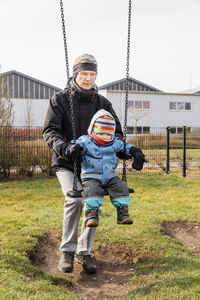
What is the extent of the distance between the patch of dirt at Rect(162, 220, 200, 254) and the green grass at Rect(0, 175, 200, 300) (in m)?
0.16

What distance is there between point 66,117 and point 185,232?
107 inches

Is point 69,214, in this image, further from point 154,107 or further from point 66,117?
point 154,107

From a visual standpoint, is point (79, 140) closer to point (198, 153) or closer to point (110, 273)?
point (110, 273)

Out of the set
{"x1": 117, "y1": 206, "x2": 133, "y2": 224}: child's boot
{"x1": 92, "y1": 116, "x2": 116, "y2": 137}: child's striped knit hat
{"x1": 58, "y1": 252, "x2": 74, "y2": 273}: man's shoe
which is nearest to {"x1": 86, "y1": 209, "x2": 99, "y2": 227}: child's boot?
{"x1": 117, "y1": 206, "x2": 133, "y2": 224}: child's boot

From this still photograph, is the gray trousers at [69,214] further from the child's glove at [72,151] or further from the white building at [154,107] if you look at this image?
the white building at [154,107]

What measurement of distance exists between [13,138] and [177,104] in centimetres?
2260

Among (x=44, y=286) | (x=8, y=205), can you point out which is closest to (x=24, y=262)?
(x=44, y=286)

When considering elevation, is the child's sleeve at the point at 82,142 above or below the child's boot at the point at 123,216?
above

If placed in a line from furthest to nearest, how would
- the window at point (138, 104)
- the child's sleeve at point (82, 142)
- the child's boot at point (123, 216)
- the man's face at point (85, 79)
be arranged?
the window at point (138, 104), the man's face at point (85, 79), the child's sleeve at point (82, 142), the child's boot at point (123, 216)

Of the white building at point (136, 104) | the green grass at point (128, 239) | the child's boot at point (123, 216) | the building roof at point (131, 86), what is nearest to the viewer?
the green grass at point (128, 239)

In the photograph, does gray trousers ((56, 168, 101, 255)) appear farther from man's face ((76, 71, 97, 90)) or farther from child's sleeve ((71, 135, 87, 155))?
man's face ((76, 71, 97, 90))

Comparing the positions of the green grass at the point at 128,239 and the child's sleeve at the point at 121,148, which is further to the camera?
the child's sleeve at the point at 121,148

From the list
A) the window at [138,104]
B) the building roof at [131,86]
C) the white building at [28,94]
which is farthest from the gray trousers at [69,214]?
the building roof at [131,86]

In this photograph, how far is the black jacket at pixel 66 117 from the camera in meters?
3.73
